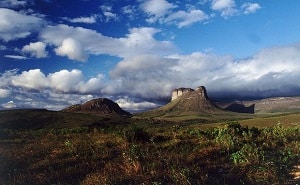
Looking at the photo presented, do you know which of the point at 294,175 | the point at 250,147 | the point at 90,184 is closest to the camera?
the point at 90,184

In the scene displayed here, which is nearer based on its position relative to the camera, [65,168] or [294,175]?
[294,175]

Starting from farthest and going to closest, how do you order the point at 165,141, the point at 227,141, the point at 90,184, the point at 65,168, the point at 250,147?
the point at 165,141
the point at 227,141
the point at 250,147
the point at 65,168
the point at 90,184

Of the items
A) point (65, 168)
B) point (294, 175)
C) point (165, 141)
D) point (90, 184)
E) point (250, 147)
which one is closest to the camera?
point (90, 184)

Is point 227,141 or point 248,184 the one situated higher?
point 227,141

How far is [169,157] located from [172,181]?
272 cm

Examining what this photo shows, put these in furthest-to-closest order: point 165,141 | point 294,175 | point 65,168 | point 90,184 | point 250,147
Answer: point 165,141 < point 250,147 < point 65,168 < point 294,175 < point 90,184

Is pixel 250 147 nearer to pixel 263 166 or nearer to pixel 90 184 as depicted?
pixel 263 166

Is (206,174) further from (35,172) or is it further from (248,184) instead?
(35,172)

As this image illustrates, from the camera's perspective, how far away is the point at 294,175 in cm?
1571

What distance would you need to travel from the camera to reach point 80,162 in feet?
59.1

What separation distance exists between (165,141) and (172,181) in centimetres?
794

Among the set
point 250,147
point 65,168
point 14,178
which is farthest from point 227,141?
point 14,178

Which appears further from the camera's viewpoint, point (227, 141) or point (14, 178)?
point (227, 141)

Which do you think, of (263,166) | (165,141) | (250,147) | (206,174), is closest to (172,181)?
(206,174)
